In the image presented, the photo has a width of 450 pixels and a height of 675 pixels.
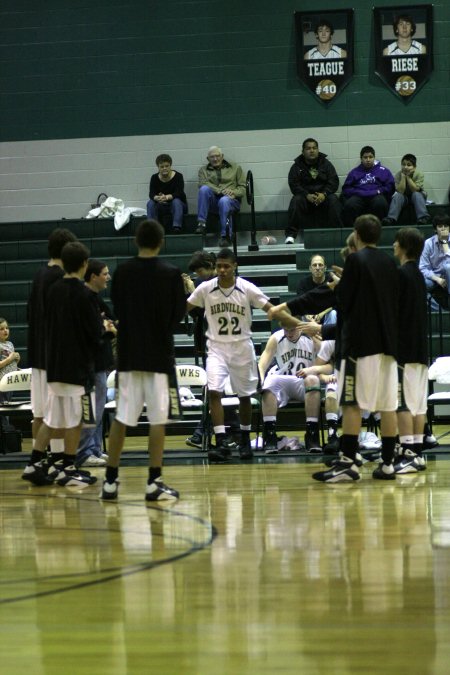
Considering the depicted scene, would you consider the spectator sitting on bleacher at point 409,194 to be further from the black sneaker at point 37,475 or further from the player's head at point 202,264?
the black sneaker at point 37,475

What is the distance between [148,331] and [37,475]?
1.69m

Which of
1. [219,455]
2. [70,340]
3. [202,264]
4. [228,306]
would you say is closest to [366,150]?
[202,264]

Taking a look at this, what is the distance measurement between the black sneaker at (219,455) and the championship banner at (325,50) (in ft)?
25.2

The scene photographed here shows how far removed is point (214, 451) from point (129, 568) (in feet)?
13.1

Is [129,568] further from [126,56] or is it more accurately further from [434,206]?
[126,56]

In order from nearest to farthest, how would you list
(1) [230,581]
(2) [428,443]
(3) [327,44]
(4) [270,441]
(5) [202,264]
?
1. (1) [230,581]
2. (2) [428,443]
3. (4) [270,441]
4. (5) [202,264]
5. (3) [327,44]

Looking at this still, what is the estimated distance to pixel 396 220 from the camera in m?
13.8

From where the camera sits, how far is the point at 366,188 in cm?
1410

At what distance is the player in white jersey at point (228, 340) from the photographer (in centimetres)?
885

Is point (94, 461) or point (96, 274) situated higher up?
point (96, 274)

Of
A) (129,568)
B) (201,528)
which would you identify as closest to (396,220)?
(201,528)

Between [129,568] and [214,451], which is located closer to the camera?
[129,568]

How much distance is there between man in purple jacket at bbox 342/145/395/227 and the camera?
1399 centimetres

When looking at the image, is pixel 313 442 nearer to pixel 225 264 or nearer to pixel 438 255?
pixel 225 264
